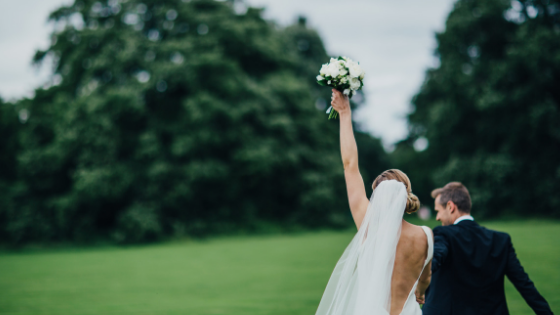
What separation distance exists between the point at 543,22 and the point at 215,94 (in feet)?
74.2

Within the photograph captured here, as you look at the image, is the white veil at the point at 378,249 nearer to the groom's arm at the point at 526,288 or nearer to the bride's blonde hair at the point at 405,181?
the bride's blonde hair at the point at 405,181

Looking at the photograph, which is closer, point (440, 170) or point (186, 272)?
point (186, 272)

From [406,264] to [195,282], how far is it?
10.1 metres

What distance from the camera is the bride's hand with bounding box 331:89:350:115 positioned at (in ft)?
10.8

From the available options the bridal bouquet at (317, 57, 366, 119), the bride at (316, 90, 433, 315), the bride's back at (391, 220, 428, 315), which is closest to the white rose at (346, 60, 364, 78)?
the bridal bouquet at (317, 57, 366, 119)

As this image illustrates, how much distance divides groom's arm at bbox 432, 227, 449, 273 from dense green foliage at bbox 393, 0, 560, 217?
29.8m

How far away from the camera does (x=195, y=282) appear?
1238cm

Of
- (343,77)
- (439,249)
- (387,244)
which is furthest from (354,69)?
(439,249)

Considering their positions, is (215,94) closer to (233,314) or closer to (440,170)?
(440,170)

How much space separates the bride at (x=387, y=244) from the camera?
3113mm

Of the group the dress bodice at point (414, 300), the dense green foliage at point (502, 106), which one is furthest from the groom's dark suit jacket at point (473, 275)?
the dense green foliage at point (502, 106)

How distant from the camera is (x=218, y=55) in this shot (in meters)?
28.6

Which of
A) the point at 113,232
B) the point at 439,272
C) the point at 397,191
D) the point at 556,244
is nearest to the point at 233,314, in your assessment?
the point at 439,272

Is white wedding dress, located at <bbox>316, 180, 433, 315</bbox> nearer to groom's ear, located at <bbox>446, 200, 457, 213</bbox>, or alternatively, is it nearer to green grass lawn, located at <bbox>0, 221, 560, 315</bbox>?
groom's ear, located at <bbox>446, 200, 457, 213</bbox>
